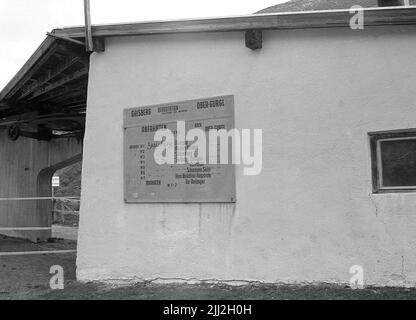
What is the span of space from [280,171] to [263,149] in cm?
34

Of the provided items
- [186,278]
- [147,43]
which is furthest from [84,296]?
[147,43]

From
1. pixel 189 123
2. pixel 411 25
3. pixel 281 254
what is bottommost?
pixel 281 254

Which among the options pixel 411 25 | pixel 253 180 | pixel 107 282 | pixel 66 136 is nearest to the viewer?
pixel 411 25

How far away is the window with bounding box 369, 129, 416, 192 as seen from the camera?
5480 mm

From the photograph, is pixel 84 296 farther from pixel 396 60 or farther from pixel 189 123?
pixel 396 60

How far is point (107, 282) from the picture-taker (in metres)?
6.61

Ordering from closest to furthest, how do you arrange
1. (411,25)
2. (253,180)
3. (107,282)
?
(411,25) → (253,180) → (107,282)

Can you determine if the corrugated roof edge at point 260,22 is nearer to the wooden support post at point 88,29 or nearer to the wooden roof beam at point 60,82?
the wooden support post at point 88,29

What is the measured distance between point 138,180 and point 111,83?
1.42 metres

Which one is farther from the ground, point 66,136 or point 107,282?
point 66,136

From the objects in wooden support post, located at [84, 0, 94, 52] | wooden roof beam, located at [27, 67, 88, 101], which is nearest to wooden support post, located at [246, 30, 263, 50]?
wooden support post, located at [84, 0, 94, 52]

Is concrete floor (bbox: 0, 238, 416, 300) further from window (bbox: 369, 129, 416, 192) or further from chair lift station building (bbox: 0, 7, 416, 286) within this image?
→ window (bbox: 369, 129, 416, 192)

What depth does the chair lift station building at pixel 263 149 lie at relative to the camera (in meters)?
5.55

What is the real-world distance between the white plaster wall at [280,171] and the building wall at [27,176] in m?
7.16
